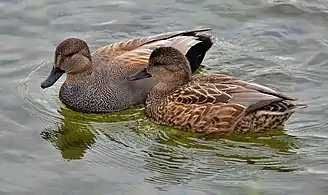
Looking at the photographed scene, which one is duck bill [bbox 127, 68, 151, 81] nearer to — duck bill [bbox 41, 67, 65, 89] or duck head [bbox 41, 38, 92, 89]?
duck head [bbox 41, 38, 92, 89]

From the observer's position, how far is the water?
790cm

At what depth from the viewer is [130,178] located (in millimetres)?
7949

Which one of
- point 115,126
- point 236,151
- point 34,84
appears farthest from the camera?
point 34,84

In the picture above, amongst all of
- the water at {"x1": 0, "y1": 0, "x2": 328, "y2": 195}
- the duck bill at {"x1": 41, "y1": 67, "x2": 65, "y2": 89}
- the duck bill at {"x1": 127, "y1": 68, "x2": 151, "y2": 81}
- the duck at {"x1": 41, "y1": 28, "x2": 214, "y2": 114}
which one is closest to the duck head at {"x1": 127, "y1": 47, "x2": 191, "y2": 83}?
the duck bill at {"x1": 127, "y1": 68, "x2": 151, "y2": 81}

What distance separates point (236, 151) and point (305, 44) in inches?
102

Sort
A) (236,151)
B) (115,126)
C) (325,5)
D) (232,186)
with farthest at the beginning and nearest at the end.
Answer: (325,5) < (115,126) < (236,151) < (232,186)

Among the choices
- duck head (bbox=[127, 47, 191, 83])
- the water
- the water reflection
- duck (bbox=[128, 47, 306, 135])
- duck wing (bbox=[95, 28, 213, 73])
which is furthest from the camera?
duck wing (bbox=[95, 28, 213, 73])

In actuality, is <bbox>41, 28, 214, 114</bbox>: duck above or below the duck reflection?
above

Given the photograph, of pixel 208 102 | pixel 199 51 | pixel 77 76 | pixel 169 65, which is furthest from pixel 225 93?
pixel 77 76

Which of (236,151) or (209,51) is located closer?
(236,151)

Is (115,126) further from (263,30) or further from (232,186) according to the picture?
(263,30)

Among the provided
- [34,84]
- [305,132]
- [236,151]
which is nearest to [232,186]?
[236,151]

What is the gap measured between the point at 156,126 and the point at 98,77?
37.5 inches

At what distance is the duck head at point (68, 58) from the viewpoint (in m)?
9.27
